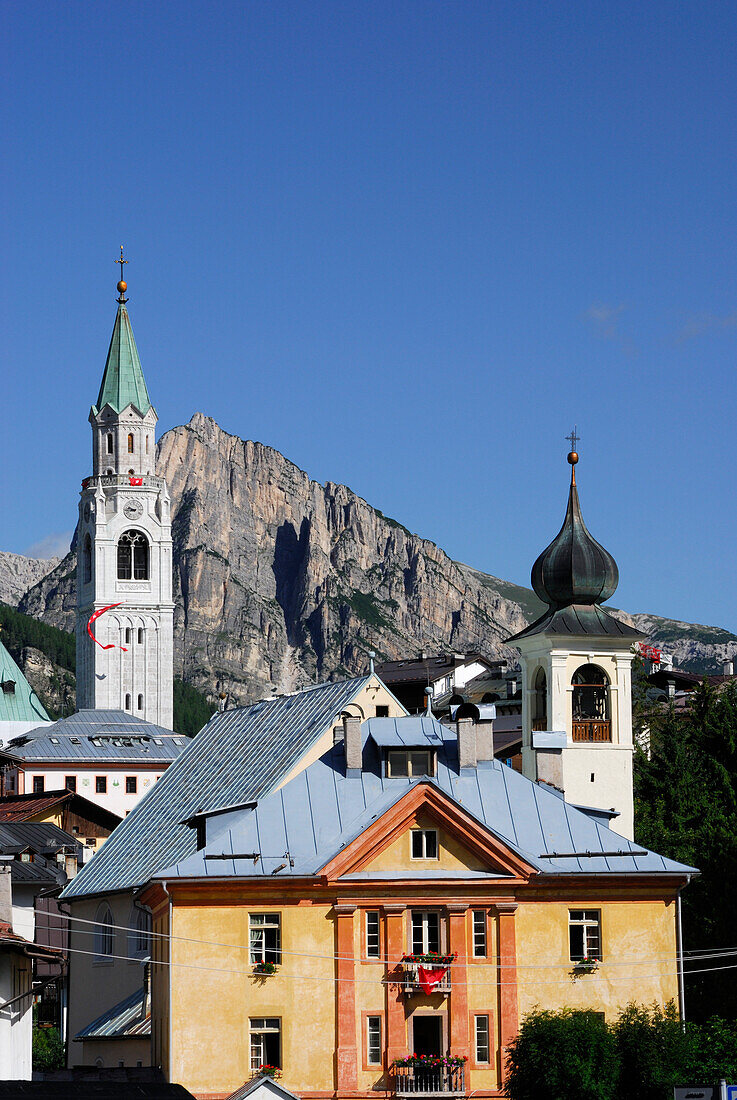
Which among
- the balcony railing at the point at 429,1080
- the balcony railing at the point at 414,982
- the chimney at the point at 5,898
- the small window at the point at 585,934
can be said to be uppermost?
the chimney at the point at 5,898

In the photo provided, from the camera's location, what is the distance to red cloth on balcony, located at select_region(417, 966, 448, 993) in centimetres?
6288

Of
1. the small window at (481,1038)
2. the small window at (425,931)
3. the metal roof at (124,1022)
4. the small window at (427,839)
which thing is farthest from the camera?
the metal roof at (124,1022)

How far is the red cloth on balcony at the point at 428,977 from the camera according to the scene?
6288 centimetres

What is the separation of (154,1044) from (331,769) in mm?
9764

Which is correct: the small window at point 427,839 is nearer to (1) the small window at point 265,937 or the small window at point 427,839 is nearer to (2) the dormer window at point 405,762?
(2) the dormer window at point 405,762

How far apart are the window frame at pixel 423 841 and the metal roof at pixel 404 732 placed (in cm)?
415

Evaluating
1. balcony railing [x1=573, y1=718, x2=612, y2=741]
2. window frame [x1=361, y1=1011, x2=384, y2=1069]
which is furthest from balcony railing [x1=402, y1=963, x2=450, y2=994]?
balcony railing [x1=573, y1=718, x2=612, y2=741]

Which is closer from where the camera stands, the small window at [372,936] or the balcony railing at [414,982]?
the balcony railing at [414,982]

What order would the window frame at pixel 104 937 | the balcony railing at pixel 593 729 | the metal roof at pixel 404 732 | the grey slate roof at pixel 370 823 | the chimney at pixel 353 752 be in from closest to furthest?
the grey slate roof at pixel 370 823 < the chimney at pixel 353 752 < the metal roof at pixel 404 732 < the window frame at pixel 104 937 < the balcony railing at pixel 593 729

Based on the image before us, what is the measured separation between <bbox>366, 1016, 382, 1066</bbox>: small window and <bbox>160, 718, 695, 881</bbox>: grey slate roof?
4.05 metres

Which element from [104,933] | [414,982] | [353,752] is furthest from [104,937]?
[414,982]

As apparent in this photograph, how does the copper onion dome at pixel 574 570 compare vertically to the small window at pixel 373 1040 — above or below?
above

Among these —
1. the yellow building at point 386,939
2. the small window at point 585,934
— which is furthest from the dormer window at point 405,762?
the small window at point 585,934

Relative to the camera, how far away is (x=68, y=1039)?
81125 millimetres
